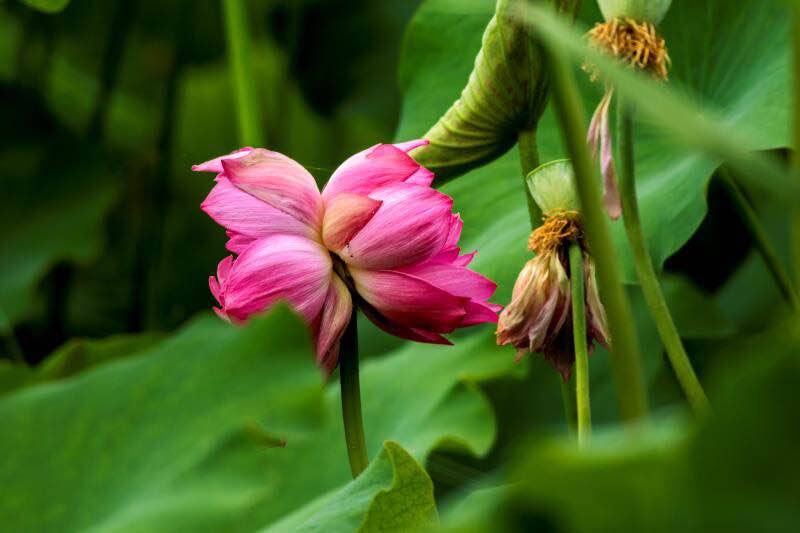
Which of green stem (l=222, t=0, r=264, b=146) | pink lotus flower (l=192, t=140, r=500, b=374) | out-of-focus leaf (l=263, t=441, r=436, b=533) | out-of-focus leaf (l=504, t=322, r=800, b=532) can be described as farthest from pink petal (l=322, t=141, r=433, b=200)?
green stem (l=222, t=0, r=264, b=146)

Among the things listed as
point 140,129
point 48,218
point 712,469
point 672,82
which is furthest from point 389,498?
point 140,129

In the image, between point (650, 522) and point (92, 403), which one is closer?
point (650, 522)

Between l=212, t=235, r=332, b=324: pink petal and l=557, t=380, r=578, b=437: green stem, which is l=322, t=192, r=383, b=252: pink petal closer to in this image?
l=212, t=235, r=332, b=324: pink petal

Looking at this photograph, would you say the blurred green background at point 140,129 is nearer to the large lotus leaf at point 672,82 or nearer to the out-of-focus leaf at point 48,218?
the out-of-focus leaf at point 48,218

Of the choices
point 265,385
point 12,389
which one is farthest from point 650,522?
point 12,389

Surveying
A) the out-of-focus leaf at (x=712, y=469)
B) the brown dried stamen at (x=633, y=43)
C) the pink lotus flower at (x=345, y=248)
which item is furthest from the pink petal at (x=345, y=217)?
the out-of-focus leaf at (x=712, y=469)

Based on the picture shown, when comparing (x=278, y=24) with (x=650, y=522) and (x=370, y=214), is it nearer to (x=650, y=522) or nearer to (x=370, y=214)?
(x=370, y=214)

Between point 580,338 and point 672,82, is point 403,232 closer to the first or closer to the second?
point 580,338
